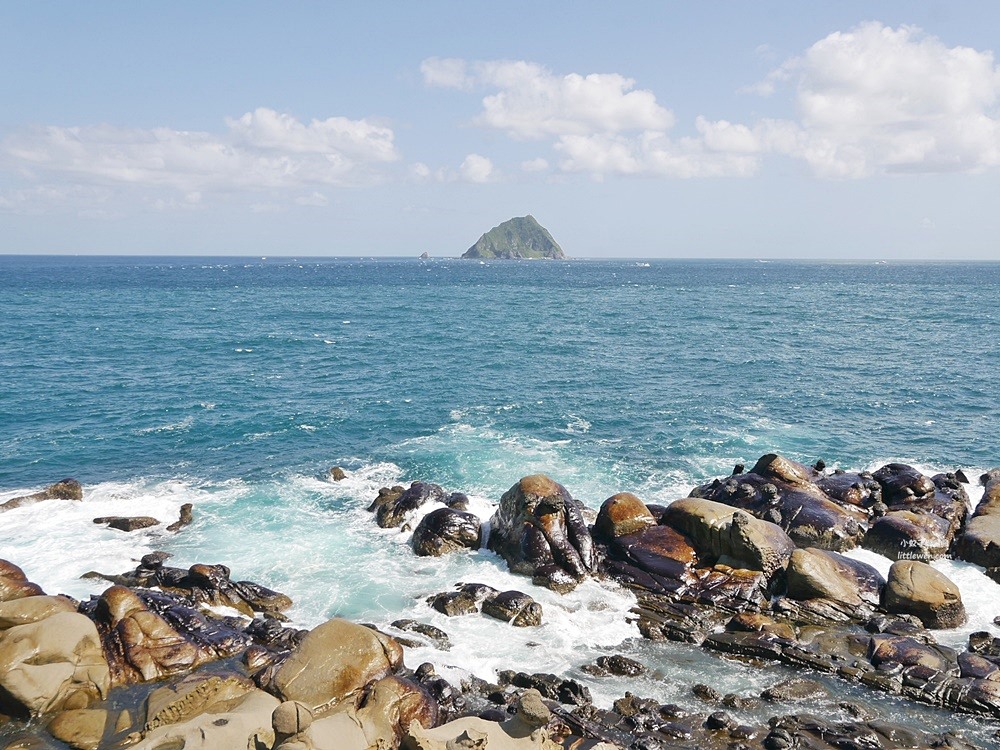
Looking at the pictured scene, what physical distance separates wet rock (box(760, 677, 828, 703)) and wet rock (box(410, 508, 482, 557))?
13617 mm

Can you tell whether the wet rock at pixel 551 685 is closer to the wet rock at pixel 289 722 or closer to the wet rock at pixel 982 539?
the wet rock at pixel 289 722

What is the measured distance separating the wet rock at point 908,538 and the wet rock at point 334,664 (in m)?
21.7

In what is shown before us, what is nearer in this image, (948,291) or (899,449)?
(899,449)

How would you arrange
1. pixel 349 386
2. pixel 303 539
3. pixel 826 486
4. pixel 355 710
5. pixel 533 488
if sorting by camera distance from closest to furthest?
pixel 355 710
pixel 533 488
pixel 303 539
pixel 826 486
pixel 349 386

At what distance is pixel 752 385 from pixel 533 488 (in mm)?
37976

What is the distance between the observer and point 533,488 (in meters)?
29.0

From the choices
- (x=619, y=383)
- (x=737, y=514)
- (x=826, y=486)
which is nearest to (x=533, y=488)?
(x=737, y=514)

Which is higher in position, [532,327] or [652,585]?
[532,327]

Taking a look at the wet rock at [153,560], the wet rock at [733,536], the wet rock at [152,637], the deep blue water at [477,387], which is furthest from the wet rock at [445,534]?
the wet rock at [153,560]

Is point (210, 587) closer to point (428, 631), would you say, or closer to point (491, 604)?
point (428, 631)

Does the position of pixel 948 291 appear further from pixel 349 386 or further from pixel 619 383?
pixel 349 386

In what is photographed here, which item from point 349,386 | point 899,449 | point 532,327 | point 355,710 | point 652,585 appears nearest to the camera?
point 355,710

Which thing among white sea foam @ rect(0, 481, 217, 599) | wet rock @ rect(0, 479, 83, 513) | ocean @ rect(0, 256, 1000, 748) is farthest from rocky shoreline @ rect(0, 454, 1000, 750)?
wet rock @ rect(0, 479, 83, 513)

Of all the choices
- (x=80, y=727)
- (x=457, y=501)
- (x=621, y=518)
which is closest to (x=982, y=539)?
(x=621, y=518)
